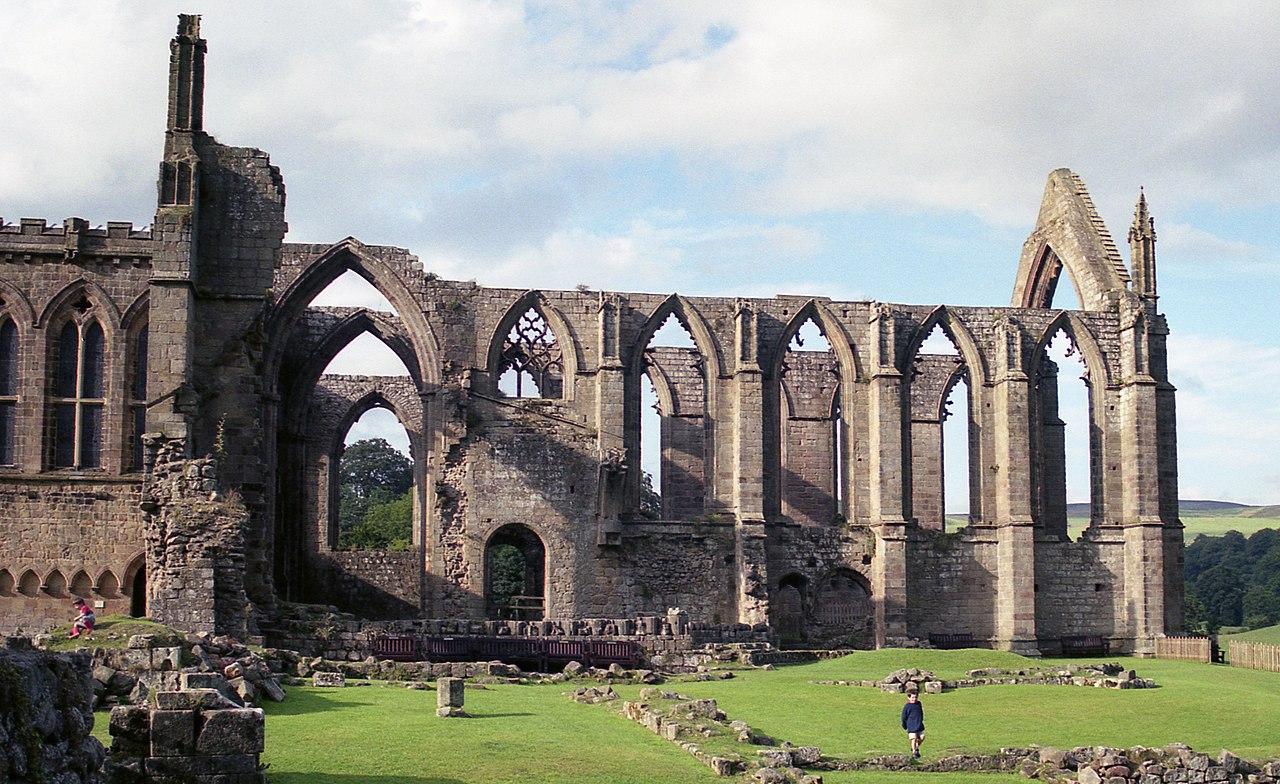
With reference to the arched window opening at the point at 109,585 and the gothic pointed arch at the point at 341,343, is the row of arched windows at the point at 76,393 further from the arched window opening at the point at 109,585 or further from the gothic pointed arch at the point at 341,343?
the gothic pointed arch at the point at 341,343

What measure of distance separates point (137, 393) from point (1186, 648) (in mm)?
23718

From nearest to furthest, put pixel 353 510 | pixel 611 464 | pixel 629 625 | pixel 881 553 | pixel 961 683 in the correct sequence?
pixel 961 683 → pixel 629 625 → pixel 611 464 → pixel 881 553 → pixel 353 510

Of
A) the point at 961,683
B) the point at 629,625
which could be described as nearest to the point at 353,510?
the point at 629,625

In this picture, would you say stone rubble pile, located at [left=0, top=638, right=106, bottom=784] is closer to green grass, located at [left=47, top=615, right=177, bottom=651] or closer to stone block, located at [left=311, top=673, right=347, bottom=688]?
green grass, located at [left=47, top=615, right=177, bottom=651]

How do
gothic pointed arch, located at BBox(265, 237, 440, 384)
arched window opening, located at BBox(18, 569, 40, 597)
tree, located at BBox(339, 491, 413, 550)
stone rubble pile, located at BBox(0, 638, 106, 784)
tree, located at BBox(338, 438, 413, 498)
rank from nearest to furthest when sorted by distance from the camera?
1. stone rubble pile, located at BBox(0, 638, 106, 784)
2. arched window opening, located at BBox(18, 569, 40, 597)
3. gothic pointed arch, located at BBox(265, 237, 440, 384)
4. tree, located at BBox(339, 491, 413, 550)
5. tree, located at BBox(338, 438, 413, 498)

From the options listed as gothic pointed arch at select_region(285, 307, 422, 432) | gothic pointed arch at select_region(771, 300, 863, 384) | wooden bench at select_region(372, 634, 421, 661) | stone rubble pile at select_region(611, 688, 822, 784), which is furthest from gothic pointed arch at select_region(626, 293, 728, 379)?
stone rubble pile at select_region(611, 688, 822, 784)

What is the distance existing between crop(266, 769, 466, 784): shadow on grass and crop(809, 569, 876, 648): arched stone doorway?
82.0 feet

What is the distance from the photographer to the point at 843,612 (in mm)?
44281

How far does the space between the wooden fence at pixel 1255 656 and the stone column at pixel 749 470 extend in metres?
10.0

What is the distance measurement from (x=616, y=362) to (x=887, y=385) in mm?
6707

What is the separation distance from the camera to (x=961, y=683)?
25.4m

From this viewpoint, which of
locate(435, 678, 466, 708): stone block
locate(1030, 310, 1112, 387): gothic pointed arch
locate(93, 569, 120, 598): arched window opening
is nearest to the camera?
locate(435, 678, 466, 708): stone block

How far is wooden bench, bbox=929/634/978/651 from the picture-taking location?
37531 mm

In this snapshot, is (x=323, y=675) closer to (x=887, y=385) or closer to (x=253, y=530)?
(x=253, y=530)
